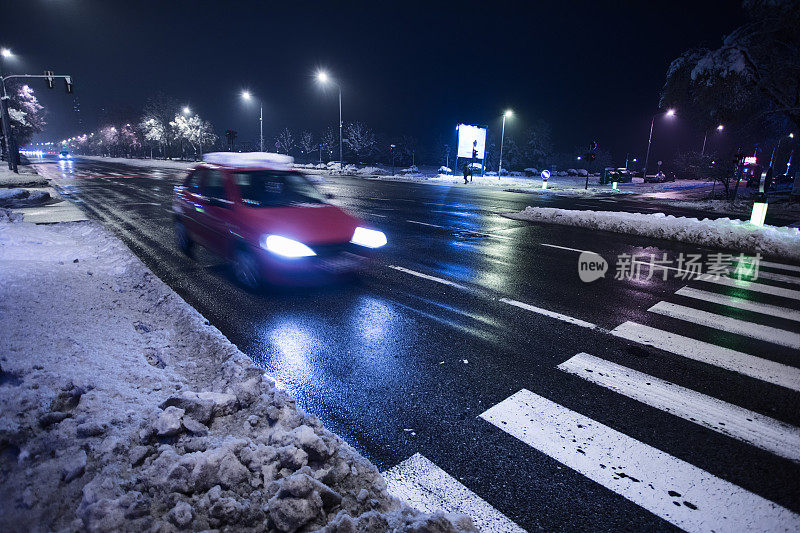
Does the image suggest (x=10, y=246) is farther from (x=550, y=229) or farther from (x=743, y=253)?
(x=743, y=253)

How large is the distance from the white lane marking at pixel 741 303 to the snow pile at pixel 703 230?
483 cm

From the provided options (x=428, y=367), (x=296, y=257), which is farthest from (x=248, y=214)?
(x=428, y=367)

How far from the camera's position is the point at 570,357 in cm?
422

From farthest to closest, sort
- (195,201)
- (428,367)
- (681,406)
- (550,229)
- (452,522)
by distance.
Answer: (550,229), (195,201), (428,367), (681,406), (452,522)

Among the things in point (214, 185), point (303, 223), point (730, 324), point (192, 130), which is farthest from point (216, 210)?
point (192, 130)

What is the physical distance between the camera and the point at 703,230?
10.8 meters

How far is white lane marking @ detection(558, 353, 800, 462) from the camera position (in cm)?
303

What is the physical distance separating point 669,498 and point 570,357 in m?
1.82

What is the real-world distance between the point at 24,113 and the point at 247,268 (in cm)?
5758

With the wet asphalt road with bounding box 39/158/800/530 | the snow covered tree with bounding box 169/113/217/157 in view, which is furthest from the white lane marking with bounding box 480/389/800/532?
the snow covered tree with bounding box 169/113/217/157

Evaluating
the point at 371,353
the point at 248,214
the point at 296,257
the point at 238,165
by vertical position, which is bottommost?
the point at 371,353

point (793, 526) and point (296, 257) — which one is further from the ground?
point (296, 257)

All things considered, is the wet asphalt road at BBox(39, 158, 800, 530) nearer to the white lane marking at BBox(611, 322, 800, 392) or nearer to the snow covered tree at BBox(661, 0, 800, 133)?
the white lane marking at BBox(611, 322, 800, 392)

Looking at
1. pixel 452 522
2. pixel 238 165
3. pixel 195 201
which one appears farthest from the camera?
pixel 195 201
